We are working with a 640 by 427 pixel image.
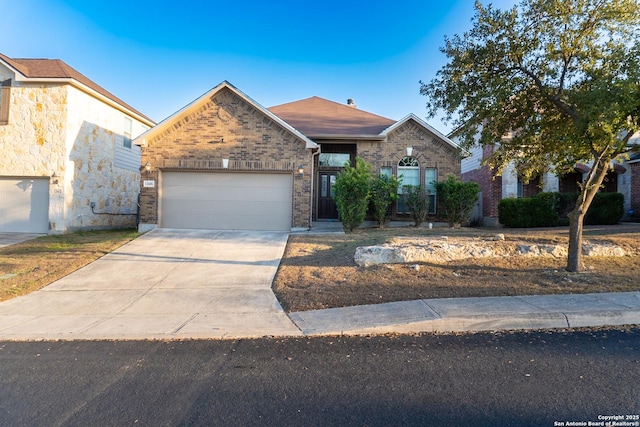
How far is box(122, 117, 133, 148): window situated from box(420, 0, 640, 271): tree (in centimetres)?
1420

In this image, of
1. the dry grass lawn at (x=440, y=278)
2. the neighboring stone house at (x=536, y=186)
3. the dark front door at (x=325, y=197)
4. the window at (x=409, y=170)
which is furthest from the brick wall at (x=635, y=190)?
the dark front door at (x=325, y=197)

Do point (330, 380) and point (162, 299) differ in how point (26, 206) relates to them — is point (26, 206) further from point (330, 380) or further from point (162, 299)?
point (330, 380)

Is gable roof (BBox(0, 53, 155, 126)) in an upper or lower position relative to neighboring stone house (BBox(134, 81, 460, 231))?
upper

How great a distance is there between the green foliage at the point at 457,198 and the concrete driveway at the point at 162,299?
23.8 ft

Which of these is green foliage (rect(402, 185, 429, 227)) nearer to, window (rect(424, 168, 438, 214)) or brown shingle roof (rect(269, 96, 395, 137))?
window (rect(424, 168, 438, 214))

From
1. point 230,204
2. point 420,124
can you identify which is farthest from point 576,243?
point 230,204

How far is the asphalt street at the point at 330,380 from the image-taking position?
9.98 ft

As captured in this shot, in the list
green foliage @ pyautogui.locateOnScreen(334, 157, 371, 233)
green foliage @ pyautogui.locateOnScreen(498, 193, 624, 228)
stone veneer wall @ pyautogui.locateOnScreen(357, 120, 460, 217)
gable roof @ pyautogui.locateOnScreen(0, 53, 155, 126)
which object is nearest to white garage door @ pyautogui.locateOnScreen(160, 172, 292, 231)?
green foliage @ pyautogui.locateOnScreen(334, 157, 371, 233)

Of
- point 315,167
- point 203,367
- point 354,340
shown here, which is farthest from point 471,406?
point 315,167

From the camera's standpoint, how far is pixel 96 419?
304 cm

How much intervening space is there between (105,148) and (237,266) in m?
10.4

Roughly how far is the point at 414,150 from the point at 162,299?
12.0 m

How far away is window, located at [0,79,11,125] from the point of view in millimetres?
13703

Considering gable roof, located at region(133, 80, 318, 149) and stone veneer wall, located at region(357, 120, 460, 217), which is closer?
gable roof, located at region(133, 80, 318, 149)
